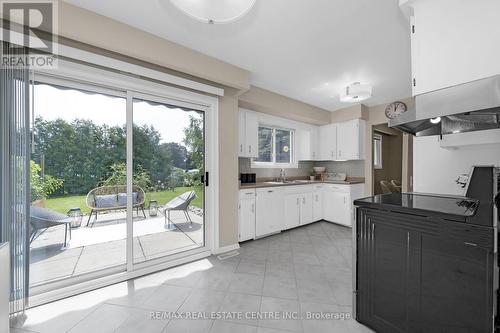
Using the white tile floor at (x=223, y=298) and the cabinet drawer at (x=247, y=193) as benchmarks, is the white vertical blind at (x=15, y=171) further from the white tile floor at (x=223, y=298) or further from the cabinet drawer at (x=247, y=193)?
the cabinet drawer at (x=247, y=193)

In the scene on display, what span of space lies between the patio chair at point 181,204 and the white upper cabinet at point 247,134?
3.58 feet

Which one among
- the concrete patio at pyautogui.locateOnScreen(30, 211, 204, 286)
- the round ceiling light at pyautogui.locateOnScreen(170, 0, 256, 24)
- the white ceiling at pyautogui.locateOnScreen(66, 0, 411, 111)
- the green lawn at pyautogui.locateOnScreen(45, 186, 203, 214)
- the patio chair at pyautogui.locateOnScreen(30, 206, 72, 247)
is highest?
the white ceiling at pyautogui.locateOnScreen(66, 0, 411, 111)

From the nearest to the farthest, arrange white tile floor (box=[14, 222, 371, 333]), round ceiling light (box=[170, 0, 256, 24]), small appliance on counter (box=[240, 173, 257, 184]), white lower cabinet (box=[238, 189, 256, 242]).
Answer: round ceiling light (box=[170, 0, 256, 24]) → white tile floor (box=[14, 222, 371, 333]) → white lower cabinet (box=[238, 189, 256, 242]) → small appliance on counter (box=[240, 173, 257, 184])

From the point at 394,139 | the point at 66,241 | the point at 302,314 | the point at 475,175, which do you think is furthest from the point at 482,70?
the point at 394,139

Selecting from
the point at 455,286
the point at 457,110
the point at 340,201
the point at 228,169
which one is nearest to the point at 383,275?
the point at 455,286

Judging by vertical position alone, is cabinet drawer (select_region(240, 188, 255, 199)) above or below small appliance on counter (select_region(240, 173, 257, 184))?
below

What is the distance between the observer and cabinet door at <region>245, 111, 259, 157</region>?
136 inches

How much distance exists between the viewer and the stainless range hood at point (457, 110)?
1.01 m

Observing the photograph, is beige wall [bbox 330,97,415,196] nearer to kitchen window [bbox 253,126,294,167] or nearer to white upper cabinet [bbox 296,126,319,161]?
white upper cabinet [bbox 296,126,319,161]

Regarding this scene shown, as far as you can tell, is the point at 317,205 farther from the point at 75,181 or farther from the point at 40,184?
the point at 40,184

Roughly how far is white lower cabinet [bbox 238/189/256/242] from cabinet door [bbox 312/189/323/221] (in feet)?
5.42

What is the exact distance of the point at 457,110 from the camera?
1.09 meters

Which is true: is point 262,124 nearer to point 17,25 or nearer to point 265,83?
point 265,83

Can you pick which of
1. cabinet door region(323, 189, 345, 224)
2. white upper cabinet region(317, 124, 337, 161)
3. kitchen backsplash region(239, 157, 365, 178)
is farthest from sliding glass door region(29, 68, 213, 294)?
white upper cabinet region(317, 124, 337, 161)
